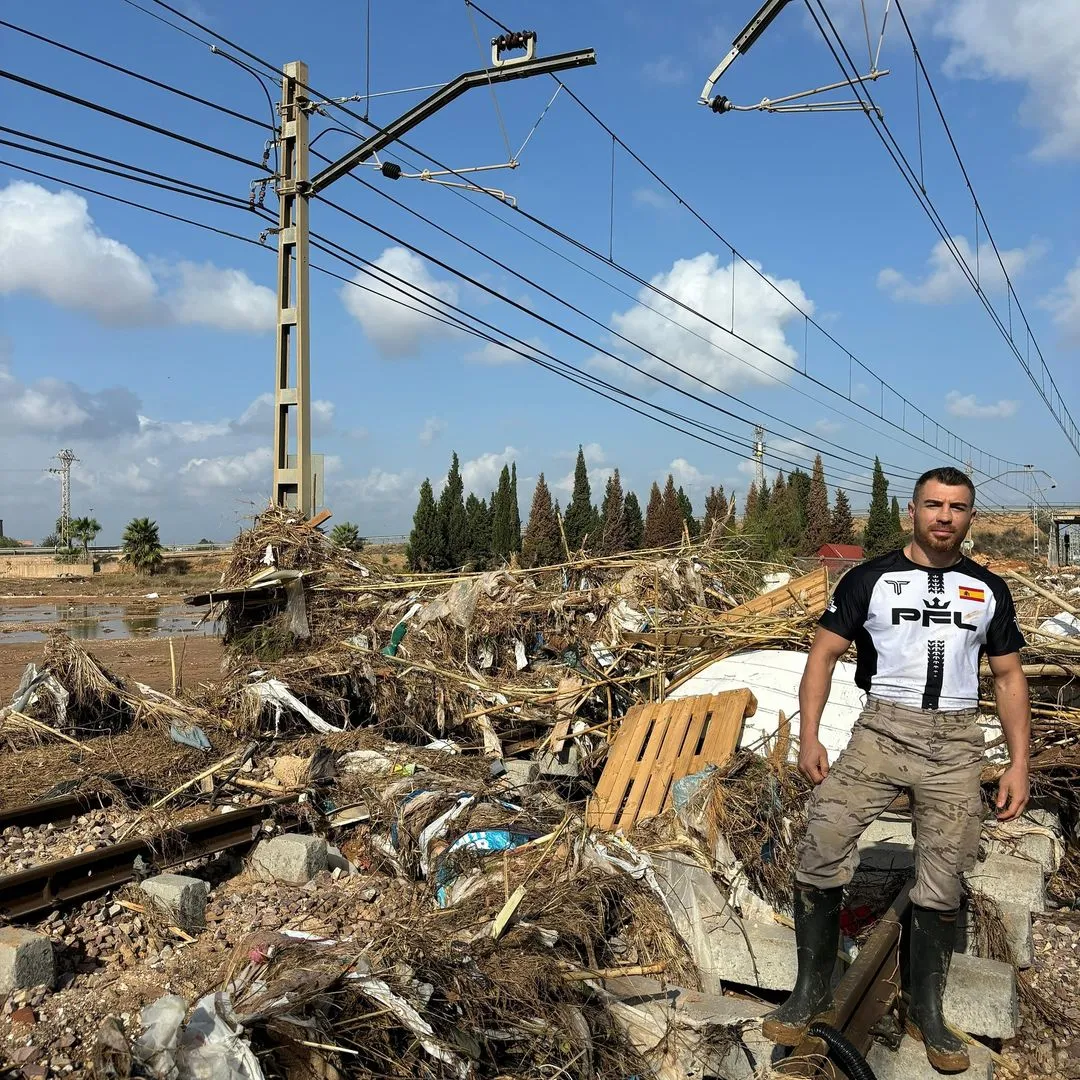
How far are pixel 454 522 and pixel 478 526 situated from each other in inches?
88.7

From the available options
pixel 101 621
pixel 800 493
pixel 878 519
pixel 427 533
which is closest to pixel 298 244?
pixel 101 621

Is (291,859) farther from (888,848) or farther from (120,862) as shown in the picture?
(888,848)

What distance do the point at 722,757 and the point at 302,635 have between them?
6.36m

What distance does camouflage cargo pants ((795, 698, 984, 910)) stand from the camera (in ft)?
12.0

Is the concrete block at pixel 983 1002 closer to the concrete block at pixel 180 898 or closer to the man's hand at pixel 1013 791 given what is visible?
the man's hand at pixel 1013 791

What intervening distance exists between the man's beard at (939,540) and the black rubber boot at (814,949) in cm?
144

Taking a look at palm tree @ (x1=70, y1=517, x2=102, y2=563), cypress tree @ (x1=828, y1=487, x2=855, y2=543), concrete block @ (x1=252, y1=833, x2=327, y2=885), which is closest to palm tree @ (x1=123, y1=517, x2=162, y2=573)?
palm tree @ (x1=70, y1=517, x2=102, y2=563)

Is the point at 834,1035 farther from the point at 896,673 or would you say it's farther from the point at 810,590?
the point at 810,590

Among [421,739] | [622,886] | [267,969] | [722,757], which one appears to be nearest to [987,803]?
[722,757]

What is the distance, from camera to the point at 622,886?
4.98 meters

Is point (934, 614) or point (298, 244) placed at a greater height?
point (298, 244)

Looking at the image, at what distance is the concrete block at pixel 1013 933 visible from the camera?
15.9 ft

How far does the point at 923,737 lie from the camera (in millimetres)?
3656

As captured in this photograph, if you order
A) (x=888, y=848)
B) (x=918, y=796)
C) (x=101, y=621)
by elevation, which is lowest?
(x=101, y=621)
